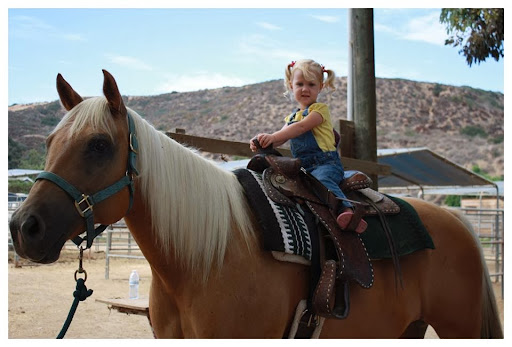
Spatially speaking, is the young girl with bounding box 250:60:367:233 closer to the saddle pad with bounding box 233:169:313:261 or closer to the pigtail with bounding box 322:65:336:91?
the pigtail with bounding box 322:65:336:91

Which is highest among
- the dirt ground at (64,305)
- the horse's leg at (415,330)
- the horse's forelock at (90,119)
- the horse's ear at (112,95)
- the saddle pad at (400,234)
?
the horse's ear at (112,95)

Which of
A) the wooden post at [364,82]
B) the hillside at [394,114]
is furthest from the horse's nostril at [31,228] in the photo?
the hillside at [394,114]

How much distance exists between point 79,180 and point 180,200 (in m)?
0.45

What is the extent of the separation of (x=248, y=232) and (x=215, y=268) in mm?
240

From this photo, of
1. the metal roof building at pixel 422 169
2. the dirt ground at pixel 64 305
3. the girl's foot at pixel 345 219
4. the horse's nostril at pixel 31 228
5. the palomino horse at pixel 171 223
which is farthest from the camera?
the metal roof building at pixel 422 169

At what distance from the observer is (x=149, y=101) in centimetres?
5716

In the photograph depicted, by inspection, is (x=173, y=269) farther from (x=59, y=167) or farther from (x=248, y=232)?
(x=59, y=167)

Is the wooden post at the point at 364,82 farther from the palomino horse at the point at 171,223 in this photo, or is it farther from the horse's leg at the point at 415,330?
the palomino horse at the point at 171,223

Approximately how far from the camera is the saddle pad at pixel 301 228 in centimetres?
221

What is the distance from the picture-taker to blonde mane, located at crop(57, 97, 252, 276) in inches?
82.7

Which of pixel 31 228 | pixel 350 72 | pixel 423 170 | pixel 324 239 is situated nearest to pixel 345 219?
pixel 324 239

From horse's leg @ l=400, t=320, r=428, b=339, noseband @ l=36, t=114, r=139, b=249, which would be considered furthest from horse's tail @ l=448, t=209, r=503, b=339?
noseband @ l=36, t=114, r=139, b=249

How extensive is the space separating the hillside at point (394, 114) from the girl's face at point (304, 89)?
138 feet

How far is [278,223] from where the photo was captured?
2.24 m
